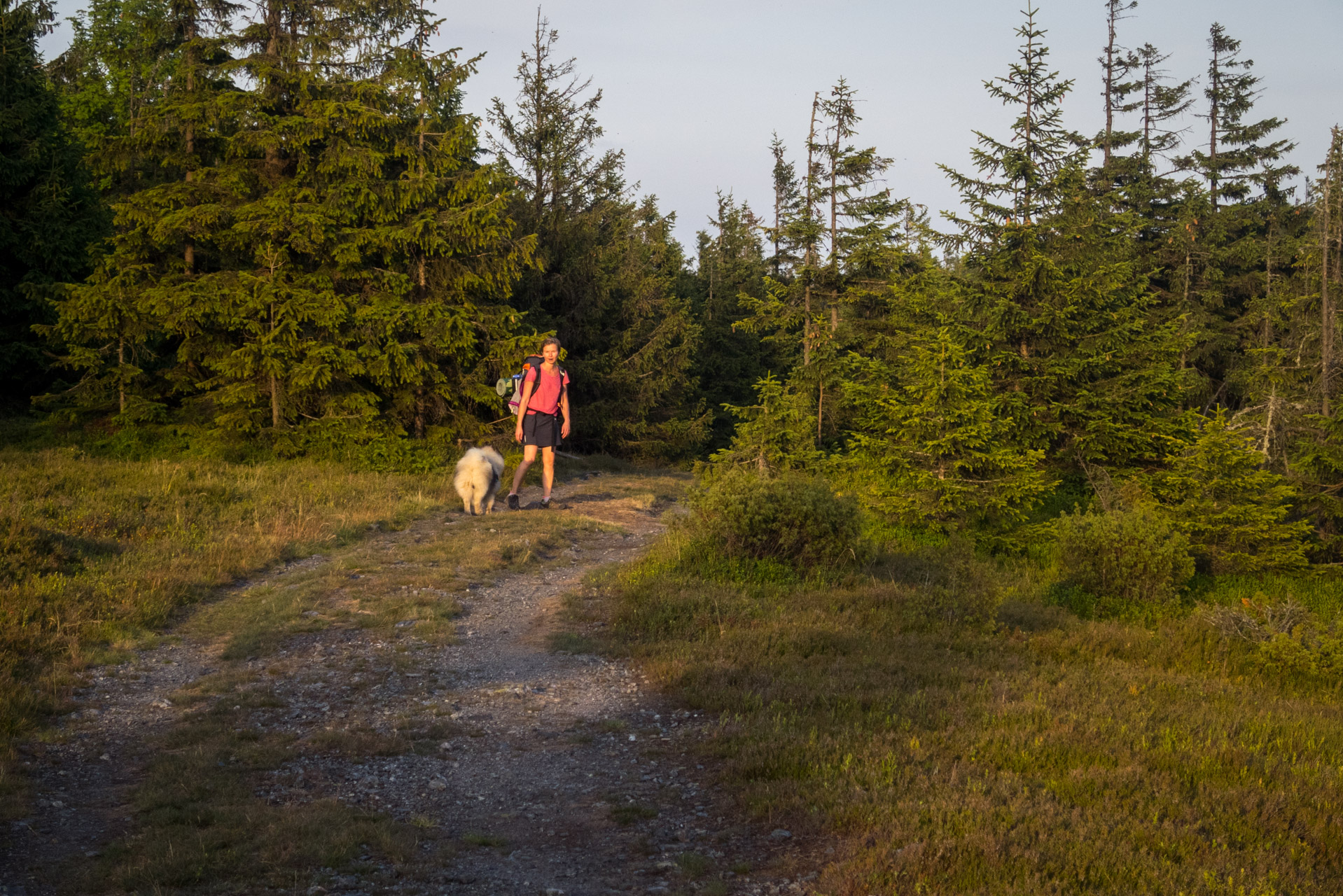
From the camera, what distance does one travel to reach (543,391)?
13.3 metres

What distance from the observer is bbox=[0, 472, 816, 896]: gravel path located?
404 centimetres

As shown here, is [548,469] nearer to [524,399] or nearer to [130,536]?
[524,399]

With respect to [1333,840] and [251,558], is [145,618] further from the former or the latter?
[1333,840]

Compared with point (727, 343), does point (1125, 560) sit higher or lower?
lower

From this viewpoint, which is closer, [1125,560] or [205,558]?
[205,558]

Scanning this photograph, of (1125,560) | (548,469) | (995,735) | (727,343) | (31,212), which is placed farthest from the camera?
(727,343)

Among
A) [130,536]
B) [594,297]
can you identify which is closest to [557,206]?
[594,297]

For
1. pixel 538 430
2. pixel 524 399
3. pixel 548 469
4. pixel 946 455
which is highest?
pixel 524 399

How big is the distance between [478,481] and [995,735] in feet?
30.4

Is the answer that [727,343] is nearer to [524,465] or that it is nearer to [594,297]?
[594,297]

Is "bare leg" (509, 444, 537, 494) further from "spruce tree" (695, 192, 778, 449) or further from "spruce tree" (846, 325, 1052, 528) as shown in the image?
"spruce tree" (695, 192, 778, 449)

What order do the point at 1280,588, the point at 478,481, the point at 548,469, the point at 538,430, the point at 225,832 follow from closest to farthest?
the point at 225,832 → the point at 1280,588 → the point at 478,481 → the point at 538,430 → the point at 548,469

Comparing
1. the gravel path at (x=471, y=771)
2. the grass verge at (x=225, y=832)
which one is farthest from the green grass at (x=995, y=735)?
the grass verge at (x=225, y=832)

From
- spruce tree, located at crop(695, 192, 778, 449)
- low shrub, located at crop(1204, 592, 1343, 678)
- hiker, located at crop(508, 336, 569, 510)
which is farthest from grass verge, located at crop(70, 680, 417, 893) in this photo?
spruce tree, located at crop(695, 192, 778, 449)
